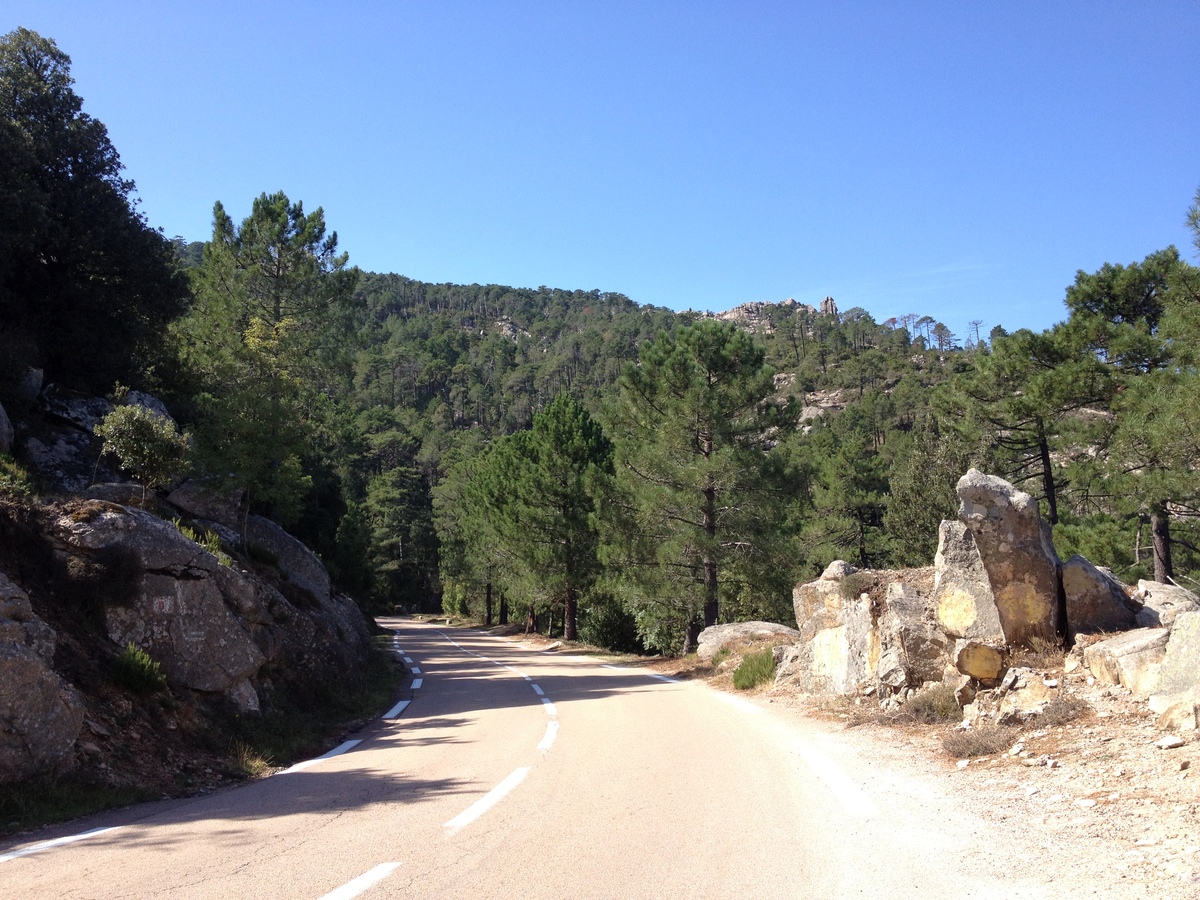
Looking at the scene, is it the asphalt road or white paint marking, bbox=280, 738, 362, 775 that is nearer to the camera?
the asphalt road

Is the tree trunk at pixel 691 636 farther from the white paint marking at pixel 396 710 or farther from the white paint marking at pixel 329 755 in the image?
the white paint marking at pixel 329 755

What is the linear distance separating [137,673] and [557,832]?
5.69m

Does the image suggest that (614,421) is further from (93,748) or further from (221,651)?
(93,748)

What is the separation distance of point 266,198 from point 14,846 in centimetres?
3041

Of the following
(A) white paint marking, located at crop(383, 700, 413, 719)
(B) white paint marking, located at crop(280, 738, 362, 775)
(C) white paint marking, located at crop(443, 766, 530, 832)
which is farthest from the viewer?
(A) white paint marking, located at crop(383, 700, 413, 719)

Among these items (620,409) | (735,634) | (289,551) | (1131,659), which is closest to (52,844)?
(1131,659)

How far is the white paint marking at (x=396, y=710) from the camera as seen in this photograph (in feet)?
41.8

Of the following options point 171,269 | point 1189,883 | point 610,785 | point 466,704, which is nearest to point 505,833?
point 610,785

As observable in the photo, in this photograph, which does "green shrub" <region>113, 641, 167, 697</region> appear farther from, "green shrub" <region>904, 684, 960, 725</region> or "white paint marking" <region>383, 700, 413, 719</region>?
"green shrub" <region>904, 684, 960, 725</region>

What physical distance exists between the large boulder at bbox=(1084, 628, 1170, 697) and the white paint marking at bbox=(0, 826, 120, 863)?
9015mm

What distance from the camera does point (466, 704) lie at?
13.9 meters

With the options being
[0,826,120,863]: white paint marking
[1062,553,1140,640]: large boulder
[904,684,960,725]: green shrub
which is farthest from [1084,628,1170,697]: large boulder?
[0,826,120,863]: white paint marking

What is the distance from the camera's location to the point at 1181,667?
6.96 metres

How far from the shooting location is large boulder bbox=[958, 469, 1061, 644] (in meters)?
9.41
